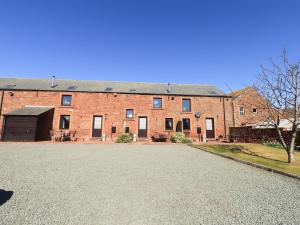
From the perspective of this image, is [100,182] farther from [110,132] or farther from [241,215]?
[110,132]

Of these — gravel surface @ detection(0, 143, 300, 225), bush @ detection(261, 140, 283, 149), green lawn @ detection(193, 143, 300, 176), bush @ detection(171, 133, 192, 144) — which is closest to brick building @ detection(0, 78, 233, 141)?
bush @ detection(171, 133, 192, 144)

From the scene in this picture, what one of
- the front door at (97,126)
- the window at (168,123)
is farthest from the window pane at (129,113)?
the window at (168,123)

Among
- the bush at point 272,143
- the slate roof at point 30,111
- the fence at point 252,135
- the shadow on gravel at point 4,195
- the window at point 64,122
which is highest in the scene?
the slate roof at point 30,111

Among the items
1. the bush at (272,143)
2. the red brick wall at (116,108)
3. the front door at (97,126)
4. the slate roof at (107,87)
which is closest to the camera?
the bush at (272,143)

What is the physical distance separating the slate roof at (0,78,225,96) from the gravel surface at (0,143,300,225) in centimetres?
1612

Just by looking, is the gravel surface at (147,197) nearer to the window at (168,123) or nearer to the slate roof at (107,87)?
the window at (168,123)

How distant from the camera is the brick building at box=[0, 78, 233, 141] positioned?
20.0 metres

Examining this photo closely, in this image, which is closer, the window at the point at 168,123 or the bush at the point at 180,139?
the bush at the point at 180,139

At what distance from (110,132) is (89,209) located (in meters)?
17.0

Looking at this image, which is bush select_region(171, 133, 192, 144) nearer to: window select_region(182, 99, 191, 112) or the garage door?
window select_region(182, 99, 191, 112)

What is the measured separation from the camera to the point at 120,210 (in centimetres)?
344

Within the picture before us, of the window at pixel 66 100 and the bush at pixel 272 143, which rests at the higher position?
the window at pixel 66 100

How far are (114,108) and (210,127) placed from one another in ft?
36.5

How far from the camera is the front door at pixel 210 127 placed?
21328 mm
